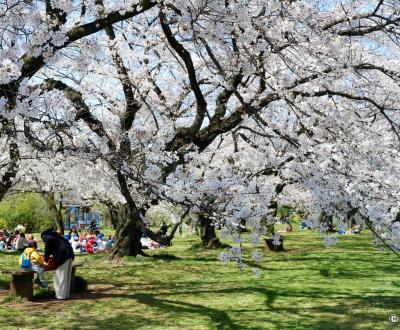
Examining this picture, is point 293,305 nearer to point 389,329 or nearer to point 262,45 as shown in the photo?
point 389,329

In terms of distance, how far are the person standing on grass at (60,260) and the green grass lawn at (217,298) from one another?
258 mm

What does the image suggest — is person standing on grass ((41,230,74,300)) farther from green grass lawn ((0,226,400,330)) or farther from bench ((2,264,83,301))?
bench ((2,264,83,301))

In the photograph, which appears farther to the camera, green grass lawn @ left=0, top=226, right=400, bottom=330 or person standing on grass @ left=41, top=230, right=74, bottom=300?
person standing on grass @ left=41, top=230, right=74, bottom=300

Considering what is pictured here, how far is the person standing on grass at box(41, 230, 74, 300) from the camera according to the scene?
9188 millimetres

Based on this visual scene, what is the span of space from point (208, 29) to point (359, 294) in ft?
20.5

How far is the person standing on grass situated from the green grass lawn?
26cm

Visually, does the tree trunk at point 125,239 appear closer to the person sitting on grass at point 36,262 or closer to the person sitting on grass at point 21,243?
the person sitting on grass at point 36,262

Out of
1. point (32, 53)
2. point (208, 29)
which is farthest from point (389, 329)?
point (32, 53)

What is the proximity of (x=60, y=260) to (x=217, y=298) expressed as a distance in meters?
3.07

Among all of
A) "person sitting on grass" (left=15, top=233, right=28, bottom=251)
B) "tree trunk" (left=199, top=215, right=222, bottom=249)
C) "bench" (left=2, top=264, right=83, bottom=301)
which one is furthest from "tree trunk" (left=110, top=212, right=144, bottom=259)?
"person sitting on grass" (left=15, top=233, right=28, bottom=251)

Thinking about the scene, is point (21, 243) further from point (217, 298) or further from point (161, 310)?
point (161, 310)

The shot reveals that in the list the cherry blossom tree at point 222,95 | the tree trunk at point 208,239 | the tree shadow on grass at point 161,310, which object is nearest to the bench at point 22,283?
the tree shadow on grass at point 161,310

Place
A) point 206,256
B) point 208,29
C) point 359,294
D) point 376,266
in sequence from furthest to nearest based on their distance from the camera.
→ point 206,256 → point 376,266 → point 359,294 → point 208,29

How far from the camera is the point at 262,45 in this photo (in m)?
6.72
